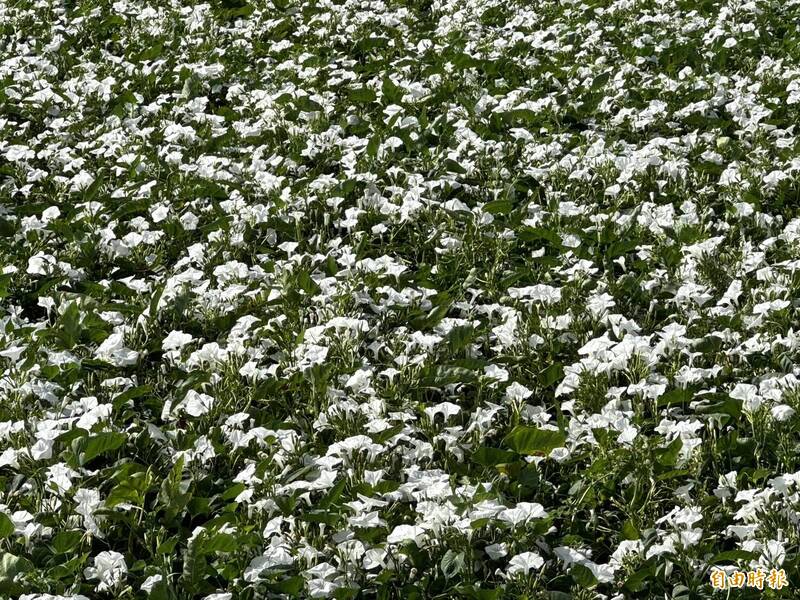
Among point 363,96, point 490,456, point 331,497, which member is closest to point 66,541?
point 331,497

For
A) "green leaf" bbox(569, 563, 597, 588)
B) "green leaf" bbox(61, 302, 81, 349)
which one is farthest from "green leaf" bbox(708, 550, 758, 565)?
"green leaf" bbox(61, 302, 81, 349)

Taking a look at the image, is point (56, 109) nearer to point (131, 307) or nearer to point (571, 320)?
point (131, 307)

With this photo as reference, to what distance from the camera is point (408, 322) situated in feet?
12.6

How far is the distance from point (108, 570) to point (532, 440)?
1.31 metres

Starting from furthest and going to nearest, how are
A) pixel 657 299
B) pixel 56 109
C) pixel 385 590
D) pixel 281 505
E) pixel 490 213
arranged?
pixel 56 109 < pixel 490 213 < pixel 657 299 < pixel 281 505 < pixel 385 590

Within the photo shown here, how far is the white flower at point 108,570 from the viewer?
2645mm

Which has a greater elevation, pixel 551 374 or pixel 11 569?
pixel 11 569

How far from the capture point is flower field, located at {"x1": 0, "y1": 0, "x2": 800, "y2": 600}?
2.73 m

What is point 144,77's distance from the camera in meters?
6.32

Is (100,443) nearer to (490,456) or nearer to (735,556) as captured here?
(490,456)

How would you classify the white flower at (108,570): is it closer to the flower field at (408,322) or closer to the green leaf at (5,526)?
the flower field at (408,322)

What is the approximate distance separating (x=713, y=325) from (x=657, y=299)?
0.31 metres

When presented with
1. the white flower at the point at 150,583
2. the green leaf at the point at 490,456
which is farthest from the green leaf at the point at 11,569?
the green leaf at the point at 490,456

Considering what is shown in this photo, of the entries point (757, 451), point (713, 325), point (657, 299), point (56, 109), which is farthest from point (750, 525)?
point (56, 109)
